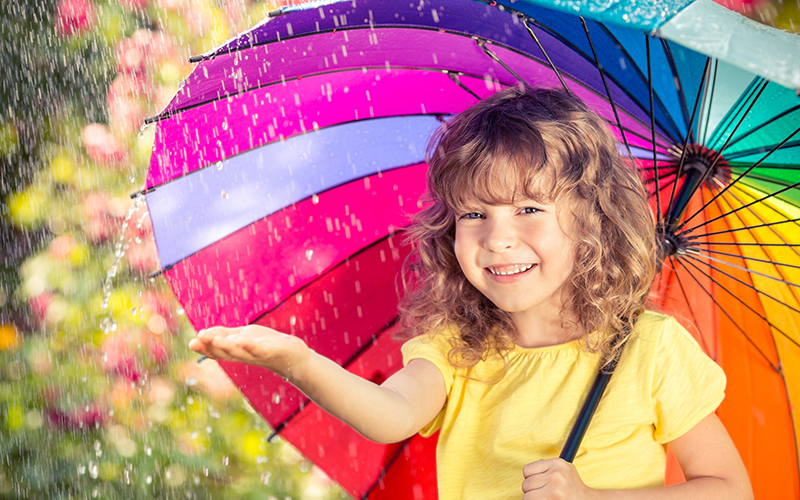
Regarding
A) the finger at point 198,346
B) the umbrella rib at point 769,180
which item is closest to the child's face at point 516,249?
the umbrella rib at point 769,180

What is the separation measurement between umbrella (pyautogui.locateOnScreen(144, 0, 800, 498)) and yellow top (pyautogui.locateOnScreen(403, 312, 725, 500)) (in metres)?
0.24

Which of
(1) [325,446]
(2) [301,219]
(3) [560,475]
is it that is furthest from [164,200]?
(3) [560,475]

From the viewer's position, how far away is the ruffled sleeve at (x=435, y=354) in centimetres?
176

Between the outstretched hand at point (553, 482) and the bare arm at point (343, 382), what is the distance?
326mm

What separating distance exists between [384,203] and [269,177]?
334mm

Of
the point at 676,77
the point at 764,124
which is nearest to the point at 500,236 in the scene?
the point at 676,77

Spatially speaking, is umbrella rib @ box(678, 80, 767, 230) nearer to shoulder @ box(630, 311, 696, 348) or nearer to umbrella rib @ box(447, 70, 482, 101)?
shoulder @ box(630, 311, 696, 348)

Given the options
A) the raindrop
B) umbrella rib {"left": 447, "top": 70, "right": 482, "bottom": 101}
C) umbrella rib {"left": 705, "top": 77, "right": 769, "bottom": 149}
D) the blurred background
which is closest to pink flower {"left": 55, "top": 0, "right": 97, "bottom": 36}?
the blurred background

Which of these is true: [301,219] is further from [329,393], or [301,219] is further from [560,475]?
[560,475]

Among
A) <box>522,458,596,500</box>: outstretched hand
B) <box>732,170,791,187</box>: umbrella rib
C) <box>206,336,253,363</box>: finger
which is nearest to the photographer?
<box>206,336,253,363</box>: finger

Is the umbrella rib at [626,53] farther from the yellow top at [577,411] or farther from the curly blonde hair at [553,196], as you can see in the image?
the yellow top at [577,411]

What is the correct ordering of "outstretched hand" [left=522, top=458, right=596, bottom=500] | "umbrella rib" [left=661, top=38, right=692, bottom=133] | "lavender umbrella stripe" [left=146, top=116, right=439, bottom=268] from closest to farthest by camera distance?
"outstretched hand" [left=522, top=458, right=596, bottom=500] → "umbrella rib" [left=661, top=38, right=692, bottom=133] → "lavender umbrella stripe" [left=146, top=116, right=439, bottom=268]

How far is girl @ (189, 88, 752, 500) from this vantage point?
4.95ft

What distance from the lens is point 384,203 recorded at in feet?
6.36
